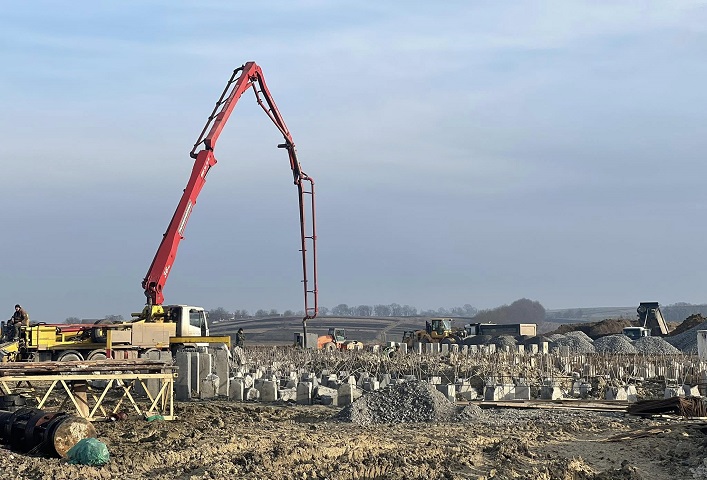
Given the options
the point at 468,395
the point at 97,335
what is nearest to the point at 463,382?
the point at 468,395

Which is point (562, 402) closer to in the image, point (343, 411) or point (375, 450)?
point (343, 411)

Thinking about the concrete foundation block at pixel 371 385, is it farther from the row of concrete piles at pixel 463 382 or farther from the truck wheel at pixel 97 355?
the truck wheel at pixel 97 355

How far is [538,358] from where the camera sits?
28.8 meters

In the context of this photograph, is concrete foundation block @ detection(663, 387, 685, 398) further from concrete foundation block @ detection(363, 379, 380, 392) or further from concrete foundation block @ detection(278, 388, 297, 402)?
concrete foundation block @ detection(278, 388, 297, 402)

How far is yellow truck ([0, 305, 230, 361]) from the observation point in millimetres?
22062

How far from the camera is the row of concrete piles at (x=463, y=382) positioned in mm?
19109

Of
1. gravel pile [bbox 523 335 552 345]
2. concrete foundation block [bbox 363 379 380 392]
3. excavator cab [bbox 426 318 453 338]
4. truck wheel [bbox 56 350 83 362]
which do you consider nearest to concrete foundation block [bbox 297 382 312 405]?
concrete foundation block [bbox 363 379 380 392]

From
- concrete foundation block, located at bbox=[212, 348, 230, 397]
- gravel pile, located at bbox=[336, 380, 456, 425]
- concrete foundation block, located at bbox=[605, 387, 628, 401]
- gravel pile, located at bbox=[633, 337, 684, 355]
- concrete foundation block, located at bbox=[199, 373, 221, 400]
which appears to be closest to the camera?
gravel pile, located at bbox=[336, 380, 456, 425]

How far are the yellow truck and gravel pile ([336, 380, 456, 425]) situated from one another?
7.71 metres

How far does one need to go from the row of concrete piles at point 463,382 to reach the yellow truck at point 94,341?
68.3 inches

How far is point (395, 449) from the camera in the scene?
12320mm

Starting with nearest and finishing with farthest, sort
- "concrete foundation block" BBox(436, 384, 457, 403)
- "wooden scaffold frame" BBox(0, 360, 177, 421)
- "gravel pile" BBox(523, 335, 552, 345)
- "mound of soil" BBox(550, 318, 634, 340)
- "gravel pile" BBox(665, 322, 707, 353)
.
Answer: "wooden scaffold frame" BBox(0, 360, 177, 421) < "concrete foundation block" BBox(436, 384, 457, 403) < "gravel pile" BBox(665, 322, 707, 353) < "gravel pile" BBox(523, 335, 552, 345) < "mound of soil" BBox(550, 318, 634, 340)

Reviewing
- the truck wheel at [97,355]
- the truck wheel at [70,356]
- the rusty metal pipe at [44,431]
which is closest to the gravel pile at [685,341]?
the truck wheel at [97,355]

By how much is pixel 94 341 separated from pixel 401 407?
9.61 meters
